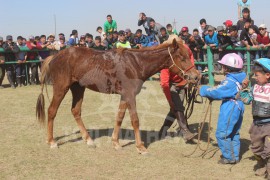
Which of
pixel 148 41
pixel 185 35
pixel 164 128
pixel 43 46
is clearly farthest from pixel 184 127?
pixel 43 46

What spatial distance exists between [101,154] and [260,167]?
2.35 meters

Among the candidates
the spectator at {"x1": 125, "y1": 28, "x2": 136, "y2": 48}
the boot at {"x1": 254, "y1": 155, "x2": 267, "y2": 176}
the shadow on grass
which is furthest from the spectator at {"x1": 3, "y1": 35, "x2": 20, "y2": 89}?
the boot at {"x1": 254, "y1": 155, "x2": 267, "y2": 176}

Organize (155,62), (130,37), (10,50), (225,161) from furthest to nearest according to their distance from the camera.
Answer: (130,37), (10,50), (155,62), (225,161)

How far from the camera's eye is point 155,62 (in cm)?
588

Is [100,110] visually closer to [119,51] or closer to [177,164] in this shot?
[119,51]

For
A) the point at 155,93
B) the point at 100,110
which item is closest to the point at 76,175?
the point at 100,110

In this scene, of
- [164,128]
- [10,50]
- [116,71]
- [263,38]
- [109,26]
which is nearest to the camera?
[116,71]

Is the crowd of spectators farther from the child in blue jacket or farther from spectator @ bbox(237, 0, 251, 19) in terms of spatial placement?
the child in blue jacket

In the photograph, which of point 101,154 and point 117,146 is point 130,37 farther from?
point 101,154

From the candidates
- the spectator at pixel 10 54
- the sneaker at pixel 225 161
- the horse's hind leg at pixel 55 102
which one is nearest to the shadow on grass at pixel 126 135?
the horse's hind leg at pixel 55 102

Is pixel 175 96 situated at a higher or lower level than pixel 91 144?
higher

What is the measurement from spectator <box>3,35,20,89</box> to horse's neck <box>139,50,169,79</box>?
8539 millimetres

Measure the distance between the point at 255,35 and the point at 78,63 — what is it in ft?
23.2

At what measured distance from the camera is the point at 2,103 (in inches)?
403
